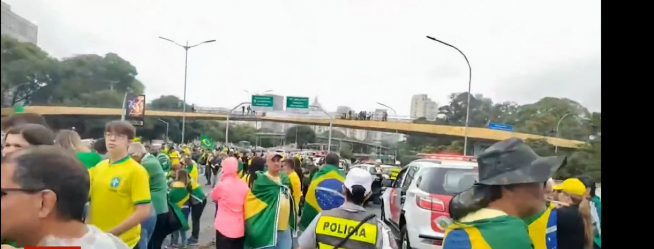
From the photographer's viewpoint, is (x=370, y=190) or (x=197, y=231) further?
(x=197, y=231)

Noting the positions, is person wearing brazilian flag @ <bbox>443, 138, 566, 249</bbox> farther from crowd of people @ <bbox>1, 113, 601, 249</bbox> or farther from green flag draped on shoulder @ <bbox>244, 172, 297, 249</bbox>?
green flag draped on shoulder @ <bbox>244, 172, 297, 249</bbox>

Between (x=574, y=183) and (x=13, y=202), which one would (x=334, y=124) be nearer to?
(x=574, y=183)

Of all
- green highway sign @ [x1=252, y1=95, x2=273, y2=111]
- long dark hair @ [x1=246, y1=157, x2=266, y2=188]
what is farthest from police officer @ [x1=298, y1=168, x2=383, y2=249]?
green highway sign @ [x1=252, y1=95, x2=273, y2=111]

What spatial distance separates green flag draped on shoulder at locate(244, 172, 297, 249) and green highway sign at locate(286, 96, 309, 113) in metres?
0.91

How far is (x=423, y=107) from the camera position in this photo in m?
1.78

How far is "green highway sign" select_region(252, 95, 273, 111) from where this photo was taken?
5.65ft

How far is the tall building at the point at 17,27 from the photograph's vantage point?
128 centimetres

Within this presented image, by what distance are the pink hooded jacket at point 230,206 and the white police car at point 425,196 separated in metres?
0.71

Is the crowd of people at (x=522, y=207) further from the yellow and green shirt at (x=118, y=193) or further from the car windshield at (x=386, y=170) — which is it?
the yellow and green shirt at (x=118, y=193)

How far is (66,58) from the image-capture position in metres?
1.46

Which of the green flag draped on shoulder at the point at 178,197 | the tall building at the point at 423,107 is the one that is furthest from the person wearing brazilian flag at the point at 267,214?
the tall building at the point at 423,107

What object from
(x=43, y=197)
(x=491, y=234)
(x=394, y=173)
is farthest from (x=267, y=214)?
(x=43, y=197)

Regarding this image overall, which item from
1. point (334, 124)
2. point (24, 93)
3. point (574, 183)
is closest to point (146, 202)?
point (24, 93)

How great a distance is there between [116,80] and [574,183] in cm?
147
